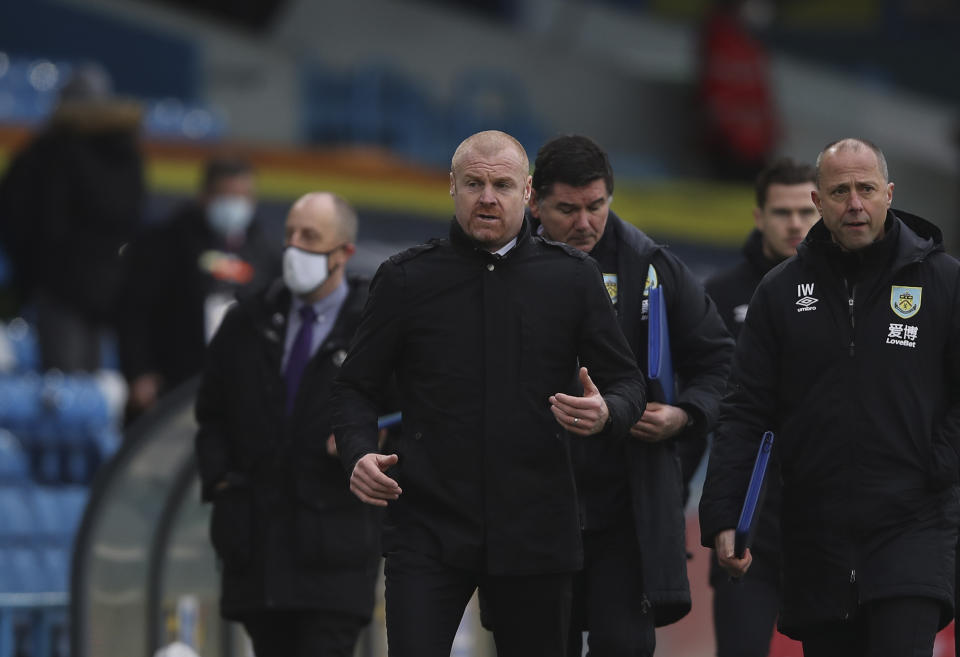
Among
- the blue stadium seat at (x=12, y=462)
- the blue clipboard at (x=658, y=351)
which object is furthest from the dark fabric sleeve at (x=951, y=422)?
the blue stadium seat at (x=12, y=462)

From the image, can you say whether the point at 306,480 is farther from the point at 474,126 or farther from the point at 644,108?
the point at 644,108

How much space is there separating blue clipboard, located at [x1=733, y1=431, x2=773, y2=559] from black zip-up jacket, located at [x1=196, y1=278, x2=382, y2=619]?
1463 millimetres

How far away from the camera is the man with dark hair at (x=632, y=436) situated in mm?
5938

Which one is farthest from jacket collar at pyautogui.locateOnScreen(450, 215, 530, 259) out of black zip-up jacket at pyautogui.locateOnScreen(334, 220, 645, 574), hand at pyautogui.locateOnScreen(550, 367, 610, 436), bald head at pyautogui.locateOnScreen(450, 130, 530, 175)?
hand at pyautogui.locateOnScreen(550, 367, 610, 436)

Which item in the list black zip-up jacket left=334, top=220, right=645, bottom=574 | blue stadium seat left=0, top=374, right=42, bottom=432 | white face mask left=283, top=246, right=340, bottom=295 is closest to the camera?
black zip-up jacket left=334, top=220, right=645, bottom=574

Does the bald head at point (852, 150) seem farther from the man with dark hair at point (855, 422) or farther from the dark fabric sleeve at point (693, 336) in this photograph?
the dark fabric sleeve at point (693, 336)

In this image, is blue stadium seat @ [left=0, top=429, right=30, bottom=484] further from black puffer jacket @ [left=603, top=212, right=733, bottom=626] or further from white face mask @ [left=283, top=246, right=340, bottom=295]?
black puffer jacket @ [left=603, top=212, right=733, bottom=626]

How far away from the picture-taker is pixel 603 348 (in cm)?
561

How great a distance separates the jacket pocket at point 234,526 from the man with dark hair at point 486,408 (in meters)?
1.19

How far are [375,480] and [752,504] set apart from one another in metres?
1.00

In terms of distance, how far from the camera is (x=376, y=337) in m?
5.63

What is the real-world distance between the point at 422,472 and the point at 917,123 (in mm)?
18318

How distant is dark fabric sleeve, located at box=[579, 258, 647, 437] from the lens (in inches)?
221

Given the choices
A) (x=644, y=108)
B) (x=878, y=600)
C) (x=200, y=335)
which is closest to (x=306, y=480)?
(x=878, y=600)
